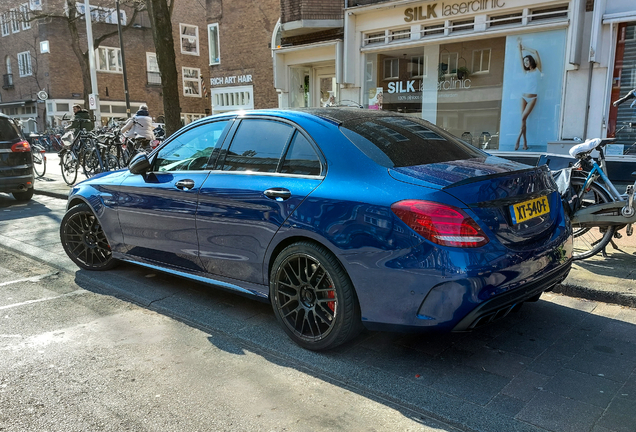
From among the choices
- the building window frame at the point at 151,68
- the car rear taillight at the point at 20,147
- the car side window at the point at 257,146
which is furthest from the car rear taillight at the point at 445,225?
the building window frame at the point at 151,68

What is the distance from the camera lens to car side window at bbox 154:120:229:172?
166 inches

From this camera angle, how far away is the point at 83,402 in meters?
2.89

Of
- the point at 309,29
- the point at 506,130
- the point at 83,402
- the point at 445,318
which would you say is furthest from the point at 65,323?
the point at 309,29

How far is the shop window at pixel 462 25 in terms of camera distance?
10.6 m

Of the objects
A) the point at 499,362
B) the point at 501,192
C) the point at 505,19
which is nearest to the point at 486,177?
the point at 501,192

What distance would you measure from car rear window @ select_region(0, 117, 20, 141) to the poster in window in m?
9.81

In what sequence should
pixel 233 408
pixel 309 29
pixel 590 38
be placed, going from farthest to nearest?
1. pixel 309 29
2. pixel 590 38
3. pixel 233 408

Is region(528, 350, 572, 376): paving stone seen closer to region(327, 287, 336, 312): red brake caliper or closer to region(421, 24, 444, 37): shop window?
region(327, 287, 336, 312): red brake caliper

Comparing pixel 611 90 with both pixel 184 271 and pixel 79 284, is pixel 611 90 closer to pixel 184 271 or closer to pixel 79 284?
pixel 184 271

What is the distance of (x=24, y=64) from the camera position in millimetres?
38125

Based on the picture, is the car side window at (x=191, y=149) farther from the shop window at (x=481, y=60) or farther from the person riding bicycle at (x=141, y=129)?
the shop window at (x=481, y=60)

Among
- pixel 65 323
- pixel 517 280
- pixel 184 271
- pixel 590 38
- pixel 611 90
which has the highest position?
pixel 590 38

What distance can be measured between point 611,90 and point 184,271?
8.36m

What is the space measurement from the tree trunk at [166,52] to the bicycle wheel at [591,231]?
7.07 metres
